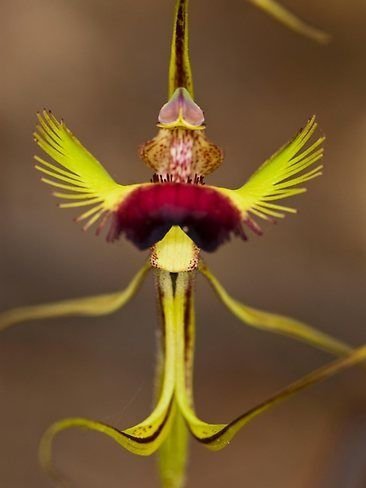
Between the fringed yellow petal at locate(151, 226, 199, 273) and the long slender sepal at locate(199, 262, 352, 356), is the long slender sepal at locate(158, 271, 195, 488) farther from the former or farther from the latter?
the long slender sepal at locate(199, 262, 352, 356)

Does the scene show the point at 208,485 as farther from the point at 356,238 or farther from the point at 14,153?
the point at 14,153

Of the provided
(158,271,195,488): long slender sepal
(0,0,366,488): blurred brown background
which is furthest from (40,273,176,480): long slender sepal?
(0,0,366,488): blurred brown background

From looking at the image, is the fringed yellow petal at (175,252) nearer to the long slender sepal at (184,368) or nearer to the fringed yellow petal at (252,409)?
the long slender sepal at (184,368)

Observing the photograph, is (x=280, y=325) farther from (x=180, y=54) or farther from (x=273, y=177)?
(x=180, y=54)

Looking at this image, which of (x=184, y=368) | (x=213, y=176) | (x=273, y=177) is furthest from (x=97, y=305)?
(x=213, y=176)

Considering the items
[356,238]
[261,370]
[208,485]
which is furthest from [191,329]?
[356,238]
